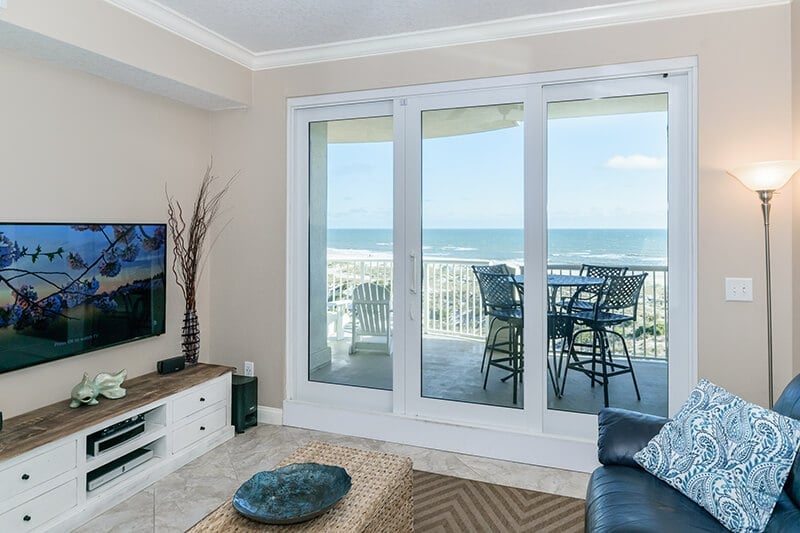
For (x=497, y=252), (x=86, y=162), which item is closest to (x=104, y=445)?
(x=86, y=162)

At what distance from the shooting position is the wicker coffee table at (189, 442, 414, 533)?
1.64 meters

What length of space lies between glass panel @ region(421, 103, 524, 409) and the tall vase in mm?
1620

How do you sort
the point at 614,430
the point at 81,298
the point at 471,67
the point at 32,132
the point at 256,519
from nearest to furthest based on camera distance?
the point at 256,519, the point at 614,430, the point at 32,132, the point at 81,298, the point at 471,67

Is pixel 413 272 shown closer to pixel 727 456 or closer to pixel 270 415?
pixel 270 415

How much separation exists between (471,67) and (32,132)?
2.55 meters

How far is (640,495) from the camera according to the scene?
1709 mm

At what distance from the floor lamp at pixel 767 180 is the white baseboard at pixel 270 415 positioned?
3.10 m

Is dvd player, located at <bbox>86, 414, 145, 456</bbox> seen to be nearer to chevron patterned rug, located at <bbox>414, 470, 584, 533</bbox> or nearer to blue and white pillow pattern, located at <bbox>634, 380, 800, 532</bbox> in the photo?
chevron patterned rug, located at <bbox>414, 470, 584, 533</bbox>

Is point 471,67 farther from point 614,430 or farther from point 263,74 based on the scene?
point 614,430

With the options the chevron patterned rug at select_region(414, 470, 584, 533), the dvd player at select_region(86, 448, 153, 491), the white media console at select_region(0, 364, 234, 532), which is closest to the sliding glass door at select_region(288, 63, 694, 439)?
the chevron patterned rug at select_region(414, 470, 584, 533)

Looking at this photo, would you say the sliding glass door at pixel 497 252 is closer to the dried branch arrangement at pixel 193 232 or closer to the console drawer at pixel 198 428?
the console drawer at pixel 198 428

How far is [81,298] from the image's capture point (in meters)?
2.83

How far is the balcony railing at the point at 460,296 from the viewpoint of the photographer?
2.96 m

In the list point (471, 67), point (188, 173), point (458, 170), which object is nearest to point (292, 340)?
point (188, 173)
